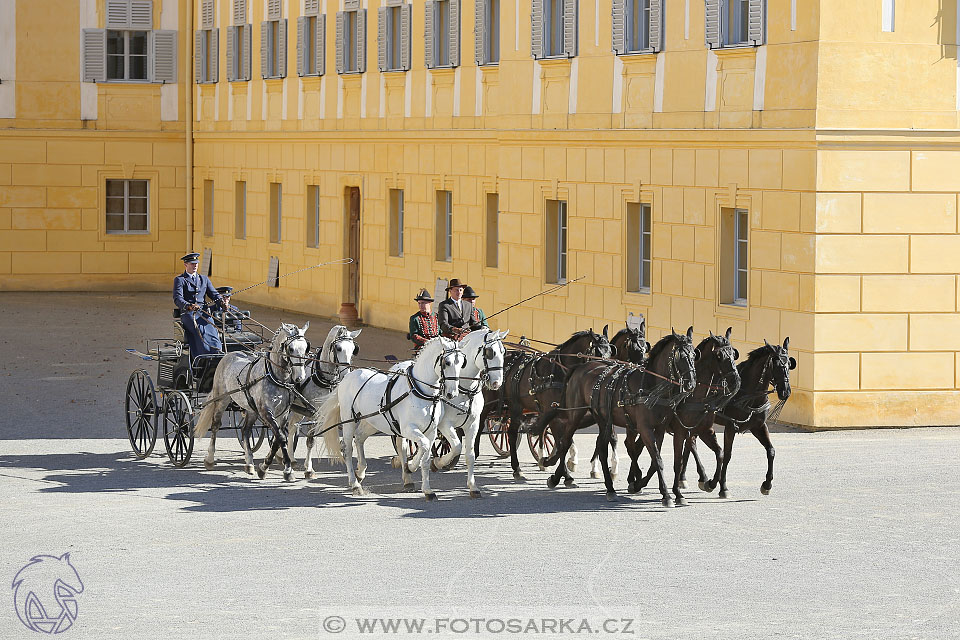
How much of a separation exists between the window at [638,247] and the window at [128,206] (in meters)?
20.5

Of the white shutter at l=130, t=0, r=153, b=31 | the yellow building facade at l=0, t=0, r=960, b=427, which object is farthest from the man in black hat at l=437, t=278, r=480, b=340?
the white shutter at l=130, t=0, r=153, b=31

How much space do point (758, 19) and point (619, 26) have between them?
3.28 m

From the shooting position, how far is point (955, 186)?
69.3 feet

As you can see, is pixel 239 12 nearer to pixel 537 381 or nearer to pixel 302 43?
pixel 302 43

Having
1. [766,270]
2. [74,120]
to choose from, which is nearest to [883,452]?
[766,270]

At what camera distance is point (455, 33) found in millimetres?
29953

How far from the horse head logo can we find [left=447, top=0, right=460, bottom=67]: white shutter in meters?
18.0

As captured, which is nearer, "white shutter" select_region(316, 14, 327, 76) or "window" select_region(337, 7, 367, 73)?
"window" select_region(337, 7, 367, 73)

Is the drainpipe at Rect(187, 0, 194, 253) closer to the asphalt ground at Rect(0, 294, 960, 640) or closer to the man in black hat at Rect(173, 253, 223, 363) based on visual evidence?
the asphalt ground at Rect(0, 294, 960, 640)

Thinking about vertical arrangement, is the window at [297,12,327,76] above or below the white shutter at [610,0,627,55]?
above

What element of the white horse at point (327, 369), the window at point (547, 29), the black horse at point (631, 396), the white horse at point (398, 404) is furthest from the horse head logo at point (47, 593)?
the window at point (547, 29)

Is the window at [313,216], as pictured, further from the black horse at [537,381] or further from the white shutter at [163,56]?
the black horse at [537,381]

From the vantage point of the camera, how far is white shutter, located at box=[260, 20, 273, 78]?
1492 inches

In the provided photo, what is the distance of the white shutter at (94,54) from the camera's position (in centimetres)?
4128
